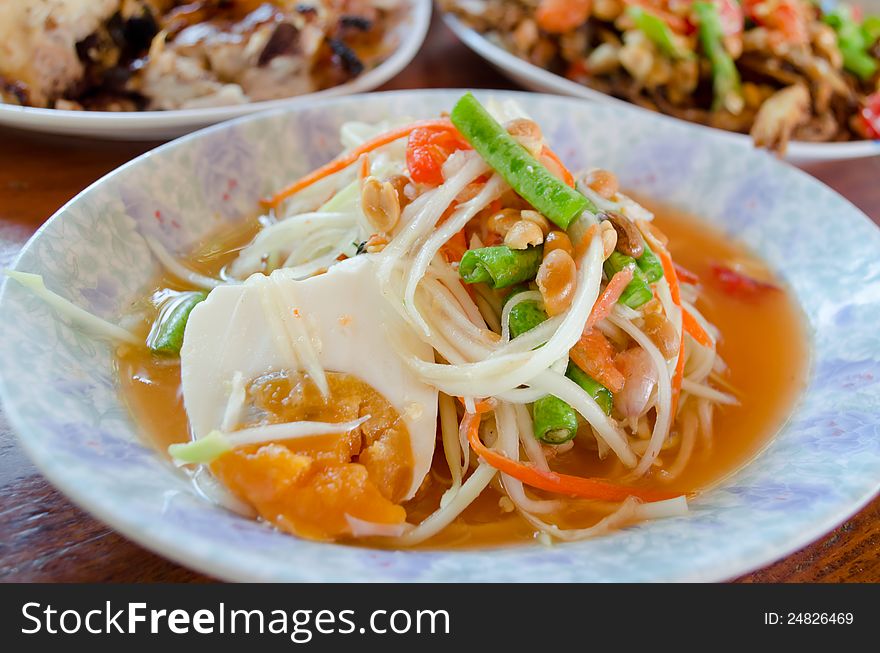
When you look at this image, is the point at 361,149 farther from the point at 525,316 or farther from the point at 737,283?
the point at 737,283

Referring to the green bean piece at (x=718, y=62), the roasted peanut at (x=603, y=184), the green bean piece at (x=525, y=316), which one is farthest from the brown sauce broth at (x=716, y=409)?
the green bean piece at (x=718, y=62)

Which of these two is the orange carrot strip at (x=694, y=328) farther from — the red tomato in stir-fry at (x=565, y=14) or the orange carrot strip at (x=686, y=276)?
the red tomato in stir-fry at (x=565, y=14)

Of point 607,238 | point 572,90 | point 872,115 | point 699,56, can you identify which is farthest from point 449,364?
point 872,115

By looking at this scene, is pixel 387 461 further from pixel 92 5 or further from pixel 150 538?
pixel 92 5

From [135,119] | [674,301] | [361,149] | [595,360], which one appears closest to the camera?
[595,360]

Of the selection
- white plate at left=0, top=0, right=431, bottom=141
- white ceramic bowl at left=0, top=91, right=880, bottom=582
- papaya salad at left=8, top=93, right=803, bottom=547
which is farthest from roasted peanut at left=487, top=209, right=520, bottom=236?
white plate at left=0, top=0, right=431, bottom=141

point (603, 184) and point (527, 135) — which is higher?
point (527, 135)
